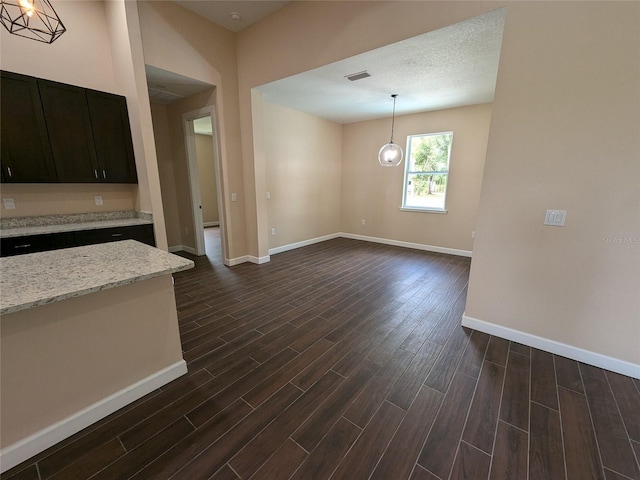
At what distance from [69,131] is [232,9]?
7.85ft

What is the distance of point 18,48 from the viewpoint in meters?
2.44

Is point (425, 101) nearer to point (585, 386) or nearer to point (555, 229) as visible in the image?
point (555, 229)

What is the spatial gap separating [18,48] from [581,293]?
545cm

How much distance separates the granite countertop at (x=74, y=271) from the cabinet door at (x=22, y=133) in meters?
1.58

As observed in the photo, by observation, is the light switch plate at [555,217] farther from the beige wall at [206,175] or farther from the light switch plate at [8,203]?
the beige wall at [206,175]

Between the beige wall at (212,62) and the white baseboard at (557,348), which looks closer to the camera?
the white baseboard at (557,348)

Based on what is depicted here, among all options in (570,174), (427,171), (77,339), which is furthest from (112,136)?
(427,171)

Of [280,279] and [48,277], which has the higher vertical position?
[48,277]

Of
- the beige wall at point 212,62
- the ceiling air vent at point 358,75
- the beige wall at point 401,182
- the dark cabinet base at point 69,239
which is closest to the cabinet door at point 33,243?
the dark cabinet base at point 69,239

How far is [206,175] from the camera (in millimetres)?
8086

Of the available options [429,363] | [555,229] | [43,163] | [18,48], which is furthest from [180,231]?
[555,229]

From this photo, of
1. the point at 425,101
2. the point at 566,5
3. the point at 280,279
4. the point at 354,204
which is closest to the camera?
the point at 566,5

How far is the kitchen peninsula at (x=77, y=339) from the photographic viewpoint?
119 cm

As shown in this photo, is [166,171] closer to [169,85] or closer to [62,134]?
[169,85]
